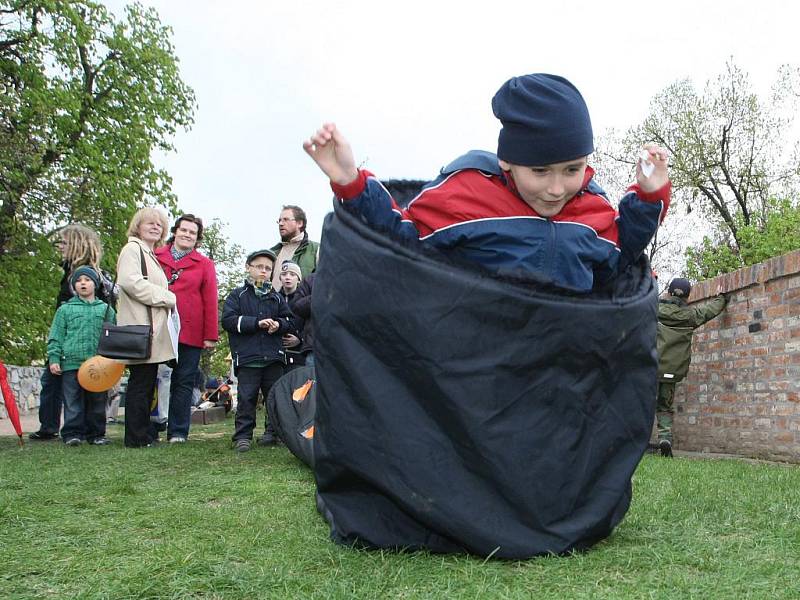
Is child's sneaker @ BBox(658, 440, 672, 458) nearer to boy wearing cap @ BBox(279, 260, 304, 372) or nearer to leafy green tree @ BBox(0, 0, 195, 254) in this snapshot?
boy wearing cap @ BBox(279, 260, 304, 372)

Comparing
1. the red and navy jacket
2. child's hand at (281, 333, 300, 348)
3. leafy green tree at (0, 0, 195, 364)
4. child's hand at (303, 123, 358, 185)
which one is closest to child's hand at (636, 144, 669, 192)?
the red and navy jacket

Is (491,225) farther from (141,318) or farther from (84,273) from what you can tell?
(84,273)

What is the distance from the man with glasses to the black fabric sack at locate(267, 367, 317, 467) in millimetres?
1572

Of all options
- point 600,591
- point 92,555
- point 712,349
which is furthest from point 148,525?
point 712,349

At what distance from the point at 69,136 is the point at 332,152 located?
18.5m

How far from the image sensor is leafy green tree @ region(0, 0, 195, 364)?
15.4m

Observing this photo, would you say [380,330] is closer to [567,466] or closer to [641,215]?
[567,466]

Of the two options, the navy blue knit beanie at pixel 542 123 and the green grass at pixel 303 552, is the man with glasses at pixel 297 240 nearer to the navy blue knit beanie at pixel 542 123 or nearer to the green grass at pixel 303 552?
the green grass at pixel 303 552

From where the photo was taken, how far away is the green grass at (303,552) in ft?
6.25

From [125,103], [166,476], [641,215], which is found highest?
[125,103]

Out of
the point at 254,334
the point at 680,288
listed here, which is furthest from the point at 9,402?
the point at 680,288

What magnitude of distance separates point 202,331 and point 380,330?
418cm

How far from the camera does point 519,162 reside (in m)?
2.35

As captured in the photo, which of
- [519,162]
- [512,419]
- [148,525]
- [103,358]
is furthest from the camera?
[103,358]
